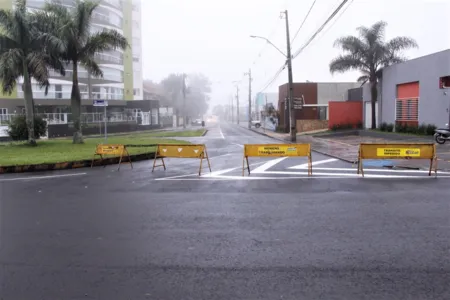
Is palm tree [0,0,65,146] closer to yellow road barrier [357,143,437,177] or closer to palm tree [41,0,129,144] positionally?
palm tree [41,0,129,144]

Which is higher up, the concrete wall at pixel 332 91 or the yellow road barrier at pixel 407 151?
the concrete wall at pixel 332 91

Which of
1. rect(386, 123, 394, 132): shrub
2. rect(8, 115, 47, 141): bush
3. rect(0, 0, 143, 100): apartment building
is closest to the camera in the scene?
rect(8, 115, 47, 141): bush

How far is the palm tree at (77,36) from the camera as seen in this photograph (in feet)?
80.5

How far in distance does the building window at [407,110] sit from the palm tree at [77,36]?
61.2ft

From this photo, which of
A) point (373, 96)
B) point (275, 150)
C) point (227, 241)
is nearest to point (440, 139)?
point (373, 96)

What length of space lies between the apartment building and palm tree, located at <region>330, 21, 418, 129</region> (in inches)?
1142

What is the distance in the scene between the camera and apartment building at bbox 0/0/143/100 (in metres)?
56.0

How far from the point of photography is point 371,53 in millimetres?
33656

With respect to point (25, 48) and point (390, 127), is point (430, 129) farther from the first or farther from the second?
point (25, 48)

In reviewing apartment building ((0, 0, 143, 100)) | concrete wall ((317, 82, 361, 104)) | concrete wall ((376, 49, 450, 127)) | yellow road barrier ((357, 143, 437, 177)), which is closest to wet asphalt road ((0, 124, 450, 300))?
yellow road barrier ((357, 143, 437, 177))

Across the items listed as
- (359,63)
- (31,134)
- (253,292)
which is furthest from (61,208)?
(359,63)

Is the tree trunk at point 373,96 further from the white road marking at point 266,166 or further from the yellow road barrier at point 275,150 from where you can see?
the yellow road barrier at point 275,150

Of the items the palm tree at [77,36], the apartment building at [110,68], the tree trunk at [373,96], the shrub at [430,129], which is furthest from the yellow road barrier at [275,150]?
the apartment building at [110,68]

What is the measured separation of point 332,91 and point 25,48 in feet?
114
